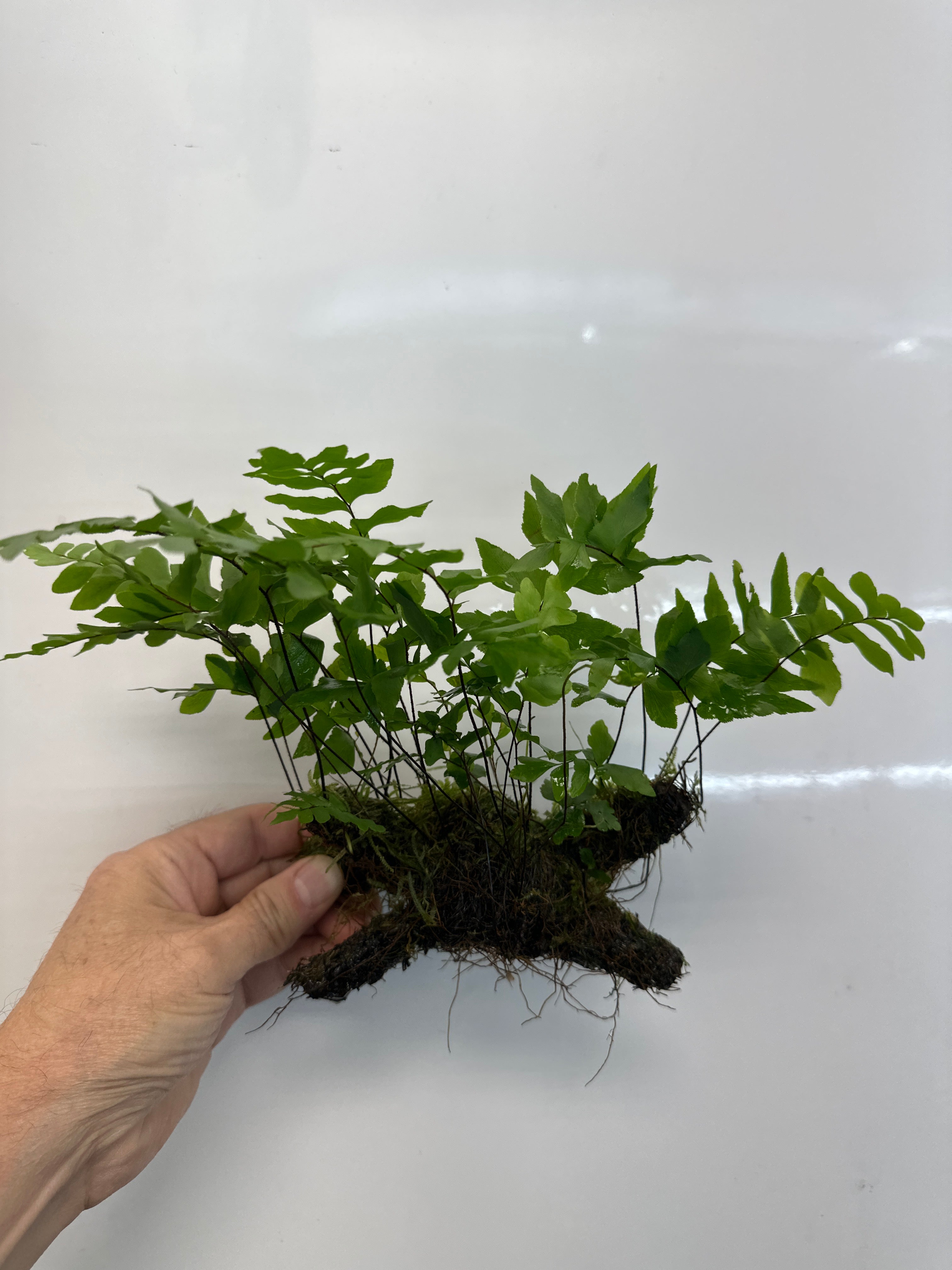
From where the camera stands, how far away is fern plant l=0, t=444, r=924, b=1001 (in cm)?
77

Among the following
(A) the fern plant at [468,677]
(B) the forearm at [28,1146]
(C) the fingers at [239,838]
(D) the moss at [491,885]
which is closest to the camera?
(A) the fern plant at [468,677]

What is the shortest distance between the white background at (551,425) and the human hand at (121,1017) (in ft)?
0.59

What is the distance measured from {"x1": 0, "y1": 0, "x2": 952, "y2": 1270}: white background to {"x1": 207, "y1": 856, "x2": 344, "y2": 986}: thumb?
10.7 inches

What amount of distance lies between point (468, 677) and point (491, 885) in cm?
31

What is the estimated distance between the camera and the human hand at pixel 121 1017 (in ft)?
3.10

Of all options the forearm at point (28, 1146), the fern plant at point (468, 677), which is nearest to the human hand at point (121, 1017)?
the forearm at point (28, 1146)

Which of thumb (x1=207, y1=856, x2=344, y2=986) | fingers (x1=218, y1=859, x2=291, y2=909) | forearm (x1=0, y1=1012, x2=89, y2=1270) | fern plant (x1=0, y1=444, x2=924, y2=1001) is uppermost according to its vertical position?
fern plant (x1=0, y1=444, x2=924, y2=1001)

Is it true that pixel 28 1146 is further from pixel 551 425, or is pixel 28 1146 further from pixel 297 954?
pixel 551 425

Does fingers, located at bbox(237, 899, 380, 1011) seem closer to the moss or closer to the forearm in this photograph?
the moss

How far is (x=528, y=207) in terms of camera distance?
135 centimetres

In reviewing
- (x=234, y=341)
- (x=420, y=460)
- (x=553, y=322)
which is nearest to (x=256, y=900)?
(x=420, y=460)

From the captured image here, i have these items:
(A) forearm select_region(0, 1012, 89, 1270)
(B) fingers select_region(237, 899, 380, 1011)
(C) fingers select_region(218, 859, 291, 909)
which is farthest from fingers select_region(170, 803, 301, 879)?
(A) forearm select_region(0, 1012, 89, 1270)

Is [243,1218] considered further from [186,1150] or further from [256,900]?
[256,900]

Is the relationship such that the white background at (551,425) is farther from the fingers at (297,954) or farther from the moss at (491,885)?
the moss at (491,885)
